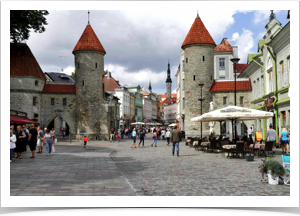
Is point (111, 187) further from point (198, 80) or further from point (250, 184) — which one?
point (198, 80)

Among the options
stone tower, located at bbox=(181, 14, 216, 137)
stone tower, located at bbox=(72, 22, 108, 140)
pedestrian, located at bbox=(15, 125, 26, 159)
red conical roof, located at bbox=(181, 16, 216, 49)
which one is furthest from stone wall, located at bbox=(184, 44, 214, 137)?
pedestrian, located at bbox=(15, 125, 26, 159)

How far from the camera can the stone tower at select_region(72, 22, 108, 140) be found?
43.1 meters

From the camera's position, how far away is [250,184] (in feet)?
28.5

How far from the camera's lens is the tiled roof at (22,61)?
42.3m

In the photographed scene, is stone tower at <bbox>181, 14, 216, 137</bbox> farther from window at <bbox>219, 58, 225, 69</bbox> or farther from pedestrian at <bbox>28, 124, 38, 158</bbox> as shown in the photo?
pedestrian at <bbox>28, 124, 38, 158</bbox>

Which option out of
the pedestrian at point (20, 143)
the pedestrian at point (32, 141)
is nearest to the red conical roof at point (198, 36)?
the pedestrian at point (32, 141)

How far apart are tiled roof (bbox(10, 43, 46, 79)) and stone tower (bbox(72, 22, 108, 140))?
5760 mm

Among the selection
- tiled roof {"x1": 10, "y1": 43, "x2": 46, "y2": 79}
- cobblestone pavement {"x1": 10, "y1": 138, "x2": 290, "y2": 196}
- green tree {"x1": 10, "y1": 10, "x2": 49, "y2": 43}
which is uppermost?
green tree {"x1": 10, "y1": 10, "x2": 49, "y2": 43}

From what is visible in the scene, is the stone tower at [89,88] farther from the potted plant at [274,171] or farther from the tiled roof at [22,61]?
the potted plant at [274,171]

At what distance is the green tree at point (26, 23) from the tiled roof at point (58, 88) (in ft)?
29.6

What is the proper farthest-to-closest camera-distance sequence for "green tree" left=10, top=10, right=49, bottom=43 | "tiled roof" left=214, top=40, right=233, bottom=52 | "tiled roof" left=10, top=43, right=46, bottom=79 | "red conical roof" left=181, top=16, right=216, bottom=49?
"tiled roof" left=214, top=40, right=233, bottom=52 → "tiled roof" left=10, top=43, right=46, bottom=79 → "red conical roof" left=181, top=16, right=216, bottom=49 → "green tree" left=10, top=10, right=49, bottom=43

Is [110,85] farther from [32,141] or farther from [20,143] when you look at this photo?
[20,143]
